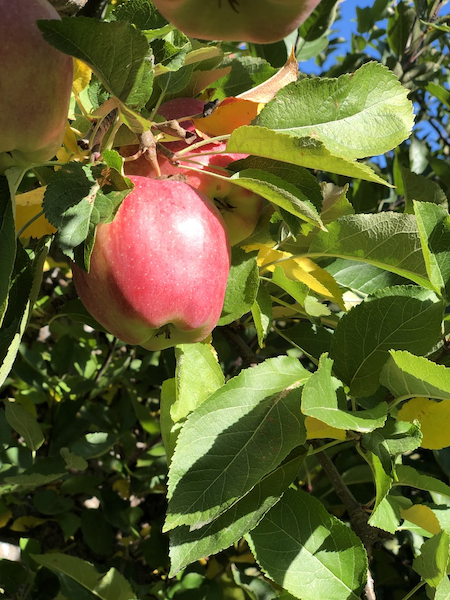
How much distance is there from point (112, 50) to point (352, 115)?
29 centimetres

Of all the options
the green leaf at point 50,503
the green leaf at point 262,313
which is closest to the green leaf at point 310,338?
the green leaf at point 262,313

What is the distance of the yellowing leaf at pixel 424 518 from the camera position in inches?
33.6

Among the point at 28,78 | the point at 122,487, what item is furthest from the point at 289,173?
the point at 122,487

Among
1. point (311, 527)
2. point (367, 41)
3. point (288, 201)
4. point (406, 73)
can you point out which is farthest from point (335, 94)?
point (367, 41)

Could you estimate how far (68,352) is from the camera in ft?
4.83

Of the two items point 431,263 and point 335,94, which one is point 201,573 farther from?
point 335,94

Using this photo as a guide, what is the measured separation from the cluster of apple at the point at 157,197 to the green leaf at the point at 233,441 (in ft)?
0.30

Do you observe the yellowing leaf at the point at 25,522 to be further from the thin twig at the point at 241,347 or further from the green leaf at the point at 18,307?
the green leaf at the point at 18,307

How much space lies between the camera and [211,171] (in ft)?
2.49

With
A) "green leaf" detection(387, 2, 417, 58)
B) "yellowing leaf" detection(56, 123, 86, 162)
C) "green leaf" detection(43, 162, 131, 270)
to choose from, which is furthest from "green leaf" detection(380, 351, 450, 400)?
"green leaf" detection(387, 2, 417, 58)

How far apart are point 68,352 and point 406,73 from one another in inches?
44.1

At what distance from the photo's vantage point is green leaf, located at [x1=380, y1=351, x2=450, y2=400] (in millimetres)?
653

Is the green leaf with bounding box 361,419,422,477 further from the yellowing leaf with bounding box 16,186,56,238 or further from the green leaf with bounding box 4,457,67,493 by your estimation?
the green leaf with bounding box 4,457,67,493

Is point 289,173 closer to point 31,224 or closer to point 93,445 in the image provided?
point 31,224
